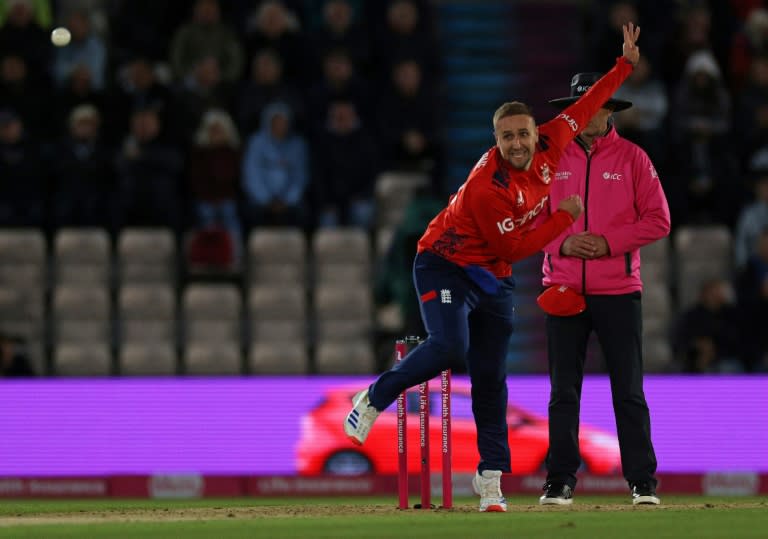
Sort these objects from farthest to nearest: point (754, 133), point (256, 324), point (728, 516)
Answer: point (754, 133) < point (256, 324) < point (728, 516)

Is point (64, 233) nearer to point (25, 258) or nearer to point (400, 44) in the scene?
point (25, 258)

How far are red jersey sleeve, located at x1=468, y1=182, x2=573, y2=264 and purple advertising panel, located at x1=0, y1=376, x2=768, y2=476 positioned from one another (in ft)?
15.4

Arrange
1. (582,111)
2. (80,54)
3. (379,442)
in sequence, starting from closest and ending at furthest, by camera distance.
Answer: (582,111) < (379,442) < (80,54)

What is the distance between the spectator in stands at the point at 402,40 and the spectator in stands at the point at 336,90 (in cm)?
58

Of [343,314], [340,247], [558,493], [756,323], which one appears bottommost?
[558,493]

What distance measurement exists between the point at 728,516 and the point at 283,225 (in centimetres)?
818

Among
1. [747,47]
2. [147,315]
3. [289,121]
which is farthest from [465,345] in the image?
[747,47]

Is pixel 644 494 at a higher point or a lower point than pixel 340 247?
lower

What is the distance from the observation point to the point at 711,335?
1534cm

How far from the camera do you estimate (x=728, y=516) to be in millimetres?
8781

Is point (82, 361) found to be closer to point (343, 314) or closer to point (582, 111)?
point (343, 314)

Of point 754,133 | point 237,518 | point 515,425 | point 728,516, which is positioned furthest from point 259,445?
point 754,133

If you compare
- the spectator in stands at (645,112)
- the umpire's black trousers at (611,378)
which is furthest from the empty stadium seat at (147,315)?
the umpire's black trousers at (611,378)

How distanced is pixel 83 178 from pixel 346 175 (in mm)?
2485
